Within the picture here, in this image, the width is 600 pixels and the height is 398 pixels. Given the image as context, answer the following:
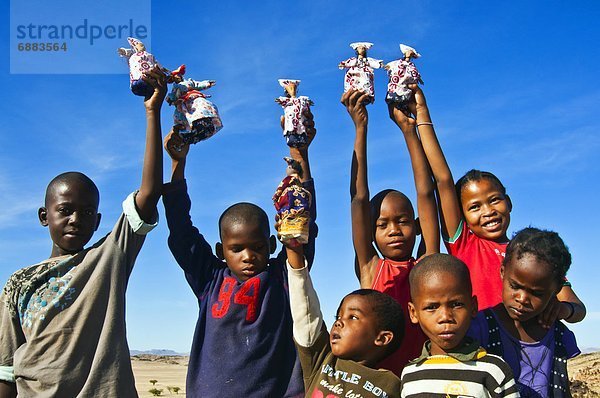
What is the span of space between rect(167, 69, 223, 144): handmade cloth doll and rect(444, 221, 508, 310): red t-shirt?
5.33ft

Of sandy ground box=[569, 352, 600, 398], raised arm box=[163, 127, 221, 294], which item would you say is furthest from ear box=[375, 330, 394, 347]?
sandy ground box=[569, 352, 600, 398]

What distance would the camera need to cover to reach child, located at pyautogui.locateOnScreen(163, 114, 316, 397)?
3.42m

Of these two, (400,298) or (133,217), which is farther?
(133,217)

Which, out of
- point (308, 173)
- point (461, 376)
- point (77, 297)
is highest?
point (308, 173)

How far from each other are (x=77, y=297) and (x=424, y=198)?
83.0 inches

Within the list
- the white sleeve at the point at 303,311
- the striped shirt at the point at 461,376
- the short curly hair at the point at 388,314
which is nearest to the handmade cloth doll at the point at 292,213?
the white sleeve at the point at 303,311

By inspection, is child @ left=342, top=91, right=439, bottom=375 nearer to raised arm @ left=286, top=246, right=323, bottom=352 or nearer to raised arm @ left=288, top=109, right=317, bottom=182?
raised arm @ left=288, top=109, right=317, bottom=182

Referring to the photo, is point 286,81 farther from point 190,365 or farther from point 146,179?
point 190,365

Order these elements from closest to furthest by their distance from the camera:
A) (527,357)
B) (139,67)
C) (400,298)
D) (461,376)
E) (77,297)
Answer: (461,376) < (527,357) < (400,298) < (77,297) < (139,67)

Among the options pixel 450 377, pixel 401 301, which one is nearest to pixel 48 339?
pixel 401 301

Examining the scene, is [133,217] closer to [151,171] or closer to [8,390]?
[151,171]

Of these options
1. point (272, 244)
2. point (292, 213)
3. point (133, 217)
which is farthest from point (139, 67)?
point (292, 213)

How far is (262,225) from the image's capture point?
12.3 ft

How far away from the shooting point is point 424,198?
379 cm
